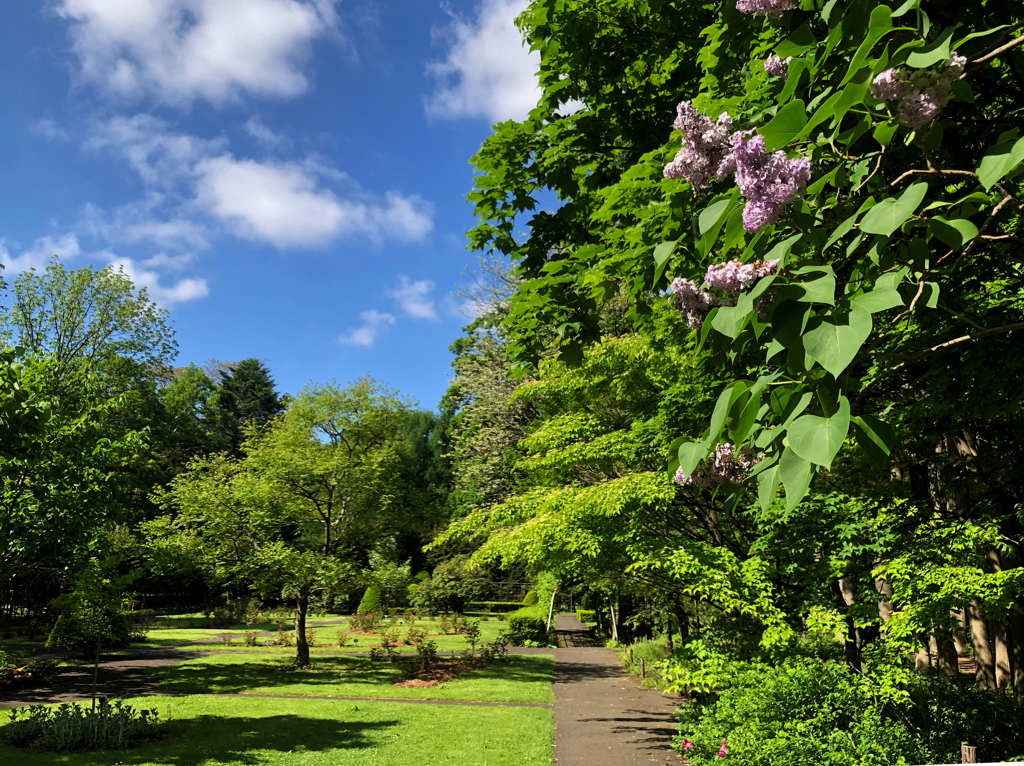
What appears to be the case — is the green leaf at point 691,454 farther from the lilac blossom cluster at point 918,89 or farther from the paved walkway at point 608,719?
the paved walkway at point 608,719

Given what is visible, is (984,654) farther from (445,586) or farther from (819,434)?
(445,586)

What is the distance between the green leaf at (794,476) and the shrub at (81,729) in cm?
1136

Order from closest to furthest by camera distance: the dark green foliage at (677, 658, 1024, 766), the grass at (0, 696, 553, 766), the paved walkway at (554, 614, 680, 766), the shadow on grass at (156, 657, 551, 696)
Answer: the dark green foliage at (677, 658, 1024, 766)
the grass at (0, 696, 553, 766)
the paved walkway at (554, 614, 680, 766)
the shadow on grass at (156, 657, 551, 696)

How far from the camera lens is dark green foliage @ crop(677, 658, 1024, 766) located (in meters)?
5.38

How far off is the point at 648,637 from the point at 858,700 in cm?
1687

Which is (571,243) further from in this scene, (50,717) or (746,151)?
(50,717)

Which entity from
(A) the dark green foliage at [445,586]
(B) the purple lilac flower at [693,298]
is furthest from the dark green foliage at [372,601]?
(B) the purple lilac flower at [693,298]

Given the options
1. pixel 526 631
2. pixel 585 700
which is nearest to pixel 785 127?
pixel 585 700

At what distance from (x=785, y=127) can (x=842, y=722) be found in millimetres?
6368

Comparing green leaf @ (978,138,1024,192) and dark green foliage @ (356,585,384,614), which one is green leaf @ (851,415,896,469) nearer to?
green leaf @ (978,138,1024,192)

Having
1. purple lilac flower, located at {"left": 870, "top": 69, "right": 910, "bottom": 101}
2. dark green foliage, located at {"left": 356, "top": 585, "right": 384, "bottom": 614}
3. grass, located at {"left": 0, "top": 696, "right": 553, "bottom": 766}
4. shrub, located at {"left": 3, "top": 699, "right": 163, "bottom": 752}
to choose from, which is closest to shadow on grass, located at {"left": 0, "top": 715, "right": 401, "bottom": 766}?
grass, located at {"left": 0, "top": 696, "right": 553, "bottom": 766}

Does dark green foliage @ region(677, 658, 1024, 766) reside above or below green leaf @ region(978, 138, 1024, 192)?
below

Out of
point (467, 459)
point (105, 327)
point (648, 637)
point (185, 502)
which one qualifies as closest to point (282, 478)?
point (185, 502)

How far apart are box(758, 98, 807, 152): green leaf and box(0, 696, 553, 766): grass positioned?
870cm
